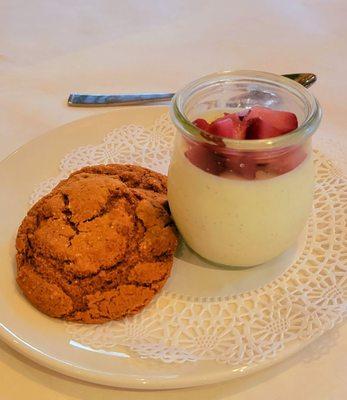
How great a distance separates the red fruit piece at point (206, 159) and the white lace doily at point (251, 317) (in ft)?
0.73

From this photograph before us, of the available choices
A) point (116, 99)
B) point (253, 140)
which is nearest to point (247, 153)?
point (253, 140)

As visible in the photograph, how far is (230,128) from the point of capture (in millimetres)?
852

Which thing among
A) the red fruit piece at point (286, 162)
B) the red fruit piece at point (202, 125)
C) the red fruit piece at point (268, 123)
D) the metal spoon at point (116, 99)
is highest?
the red fruit piece at point (268, 123)

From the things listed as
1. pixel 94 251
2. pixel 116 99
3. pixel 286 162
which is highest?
pixel 286 162

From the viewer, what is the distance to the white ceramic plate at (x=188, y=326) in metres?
0.79

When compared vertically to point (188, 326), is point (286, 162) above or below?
above

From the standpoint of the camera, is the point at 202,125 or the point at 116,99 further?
the point at 116,99

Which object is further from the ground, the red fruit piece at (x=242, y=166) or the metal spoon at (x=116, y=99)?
the red fruit piece at (x=242, y=166)

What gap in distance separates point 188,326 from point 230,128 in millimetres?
320

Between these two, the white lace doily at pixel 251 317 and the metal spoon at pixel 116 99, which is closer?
the white lace doily at pixel 251 317

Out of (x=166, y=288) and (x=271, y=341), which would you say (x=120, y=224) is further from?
(x=271, y=341)

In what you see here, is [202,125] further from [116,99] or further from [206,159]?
[116,99]

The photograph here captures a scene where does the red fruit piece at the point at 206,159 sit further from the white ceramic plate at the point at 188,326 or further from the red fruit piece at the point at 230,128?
the white ceramic plate at the point at 188,326

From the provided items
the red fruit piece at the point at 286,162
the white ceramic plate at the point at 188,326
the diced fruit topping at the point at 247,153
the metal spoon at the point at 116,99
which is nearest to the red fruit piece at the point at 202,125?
the diced fruit topping at the point at 247,153
